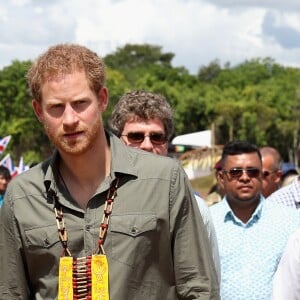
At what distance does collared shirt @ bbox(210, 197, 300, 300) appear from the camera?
6.08 meters

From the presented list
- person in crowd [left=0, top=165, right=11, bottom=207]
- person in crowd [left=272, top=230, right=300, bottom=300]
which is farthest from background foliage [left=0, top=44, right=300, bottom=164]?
person in crowd [left=272, top=230, right=300, bottom=300]

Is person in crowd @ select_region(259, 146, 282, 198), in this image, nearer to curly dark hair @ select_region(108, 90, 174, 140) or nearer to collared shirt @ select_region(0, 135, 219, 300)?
curly dark hair @ select_region(108, 90, 174, 140)

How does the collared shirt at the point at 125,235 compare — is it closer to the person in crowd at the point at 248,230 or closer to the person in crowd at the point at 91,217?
the person in crowd at the point at 91,217

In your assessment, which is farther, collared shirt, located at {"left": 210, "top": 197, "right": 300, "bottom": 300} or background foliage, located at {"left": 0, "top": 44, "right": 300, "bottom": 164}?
background foliage, located at {"left": 0, "top": 44, "right": 300, "bottom": 164}

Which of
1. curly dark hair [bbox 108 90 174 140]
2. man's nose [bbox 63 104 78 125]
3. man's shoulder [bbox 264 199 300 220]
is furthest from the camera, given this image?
man's shoulder [bbox 264 199 300 220]

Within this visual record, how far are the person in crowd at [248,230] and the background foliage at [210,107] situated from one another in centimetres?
3554

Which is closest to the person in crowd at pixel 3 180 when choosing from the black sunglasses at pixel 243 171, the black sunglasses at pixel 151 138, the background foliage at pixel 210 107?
the black sunglasses at pixel 243 171

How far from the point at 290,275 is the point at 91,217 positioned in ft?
3.15

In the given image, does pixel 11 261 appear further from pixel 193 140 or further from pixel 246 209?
pixel 193 140

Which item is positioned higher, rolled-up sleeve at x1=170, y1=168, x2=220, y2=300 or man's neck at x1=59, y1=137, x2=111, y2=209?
man's neck at x1=59, y1=137, x2=111, y2=209

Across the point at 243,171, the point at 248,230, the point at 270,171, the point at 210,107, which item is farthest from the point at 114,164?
the point at 210,107

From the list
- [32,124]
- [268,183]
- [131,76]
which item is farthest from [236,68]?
[268,183]

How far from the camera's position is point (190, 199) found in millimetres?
3668

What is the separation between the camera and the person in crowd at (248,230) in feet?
20.0
